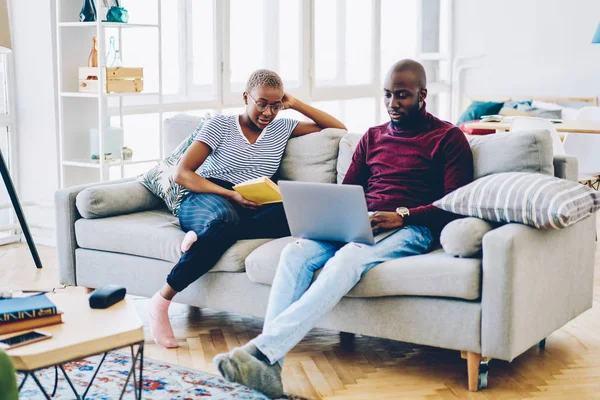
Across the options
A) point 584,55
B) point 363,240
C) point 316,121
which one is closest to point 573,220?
point 363,240

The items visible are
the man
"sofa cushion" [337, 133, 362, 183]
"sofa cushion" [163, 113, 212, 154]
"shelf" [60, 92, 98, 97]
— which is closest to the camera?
the man

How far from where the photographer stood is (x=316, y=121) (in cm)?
384

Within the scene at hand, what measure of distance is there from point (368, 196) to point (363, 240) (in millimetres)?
328

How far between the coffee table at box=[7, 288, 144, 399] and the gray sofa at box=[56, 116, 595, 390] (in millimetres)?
865

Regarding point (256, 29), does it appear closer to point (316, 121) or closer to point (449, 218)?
point (316, 121)

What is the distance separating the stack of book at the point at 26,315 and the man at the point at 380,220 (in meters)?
0.54

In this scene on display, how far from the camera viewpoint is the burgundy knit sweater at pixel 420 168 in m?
3.14

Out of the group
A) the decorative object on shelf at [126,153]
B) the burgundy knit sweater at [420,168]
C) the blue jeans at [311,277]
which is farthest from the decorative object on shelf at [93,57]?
the blue jeans at [311,277]

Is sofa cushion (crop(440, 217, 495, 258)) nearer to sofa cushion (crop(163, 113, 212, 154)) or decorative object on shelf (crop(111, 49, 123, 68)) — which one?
sofa cushion (crop(163, 113, 212, 154))

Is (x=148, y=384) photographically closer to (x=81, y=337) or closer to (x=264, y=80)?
(x=81, y=337)

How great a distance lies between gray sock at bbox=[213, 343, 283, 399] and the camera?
8.70 feet

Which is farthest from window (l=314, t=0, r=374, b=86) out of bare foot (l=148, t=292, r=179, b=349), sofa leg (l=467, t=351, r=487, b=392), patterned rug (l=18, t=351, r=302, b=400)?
sofa leg (l=467, t=351, r=487, b=392)

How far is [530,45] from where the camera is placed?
8.15 metres

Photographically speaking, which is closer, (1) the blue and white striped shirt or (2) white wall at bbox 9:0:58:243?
(1) the blue and white striped shirt
